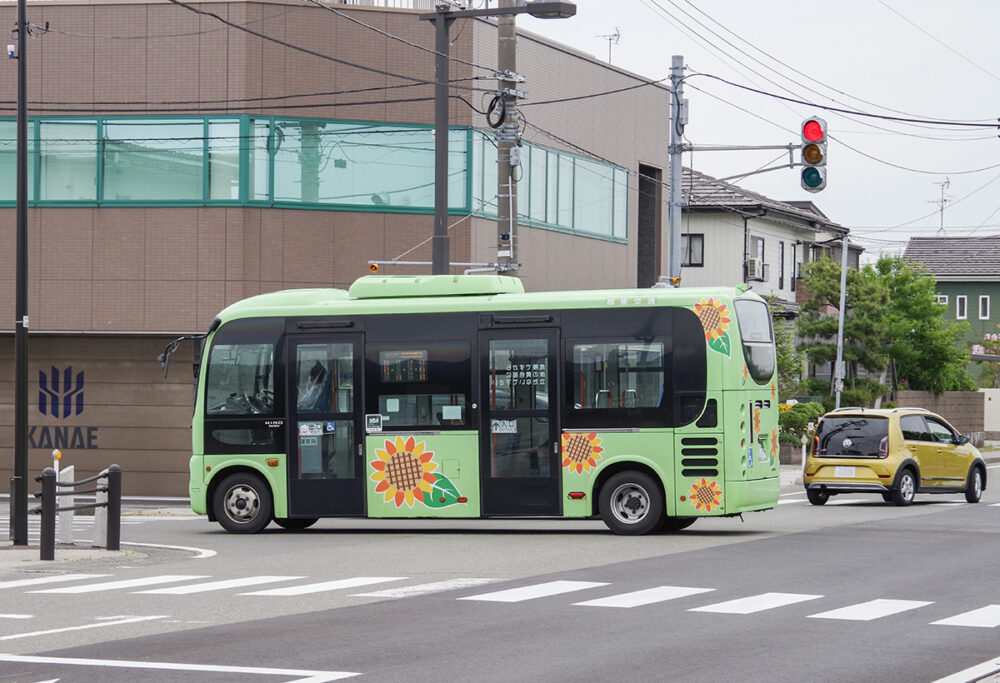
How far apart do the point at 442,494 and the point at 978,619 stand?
936 centimetres

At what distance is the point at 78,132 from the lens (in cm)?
2931

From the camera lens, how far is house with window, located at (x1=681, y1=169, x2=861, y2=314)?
54406 millimetres

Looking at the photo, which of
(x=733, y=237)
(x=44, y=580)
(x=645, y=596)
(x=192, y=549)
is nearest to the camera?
(x=645, y=596)

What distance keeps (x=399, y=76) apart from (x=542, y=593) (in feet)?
57.7

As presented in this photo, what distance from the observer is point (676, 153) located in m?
28.0

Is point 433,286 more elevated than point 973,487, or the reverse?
point 433,286

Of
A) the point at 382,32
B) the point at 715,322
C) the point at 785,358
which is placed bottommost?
the point at 785,358

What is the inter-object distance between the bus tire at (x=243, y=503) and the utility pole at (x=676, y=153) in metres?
9.55

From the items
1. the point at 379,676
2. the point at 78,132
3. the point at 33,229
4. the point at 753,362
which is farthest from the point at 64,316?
the point at 379,676

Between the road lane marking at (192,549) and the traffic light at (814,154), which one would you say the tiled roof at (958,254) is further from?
the road lane marking at (192,549)

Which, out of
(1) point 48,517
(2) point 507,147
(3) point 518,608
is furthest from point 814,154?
(3) point 518,608

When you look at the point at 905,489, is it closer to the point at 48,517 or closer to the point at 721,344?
the point at 721,344

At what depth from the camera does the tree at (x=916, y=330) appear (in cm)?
5478

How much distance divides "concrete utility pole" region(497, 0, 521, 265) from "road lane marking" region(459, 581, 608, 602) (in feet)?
30.3
